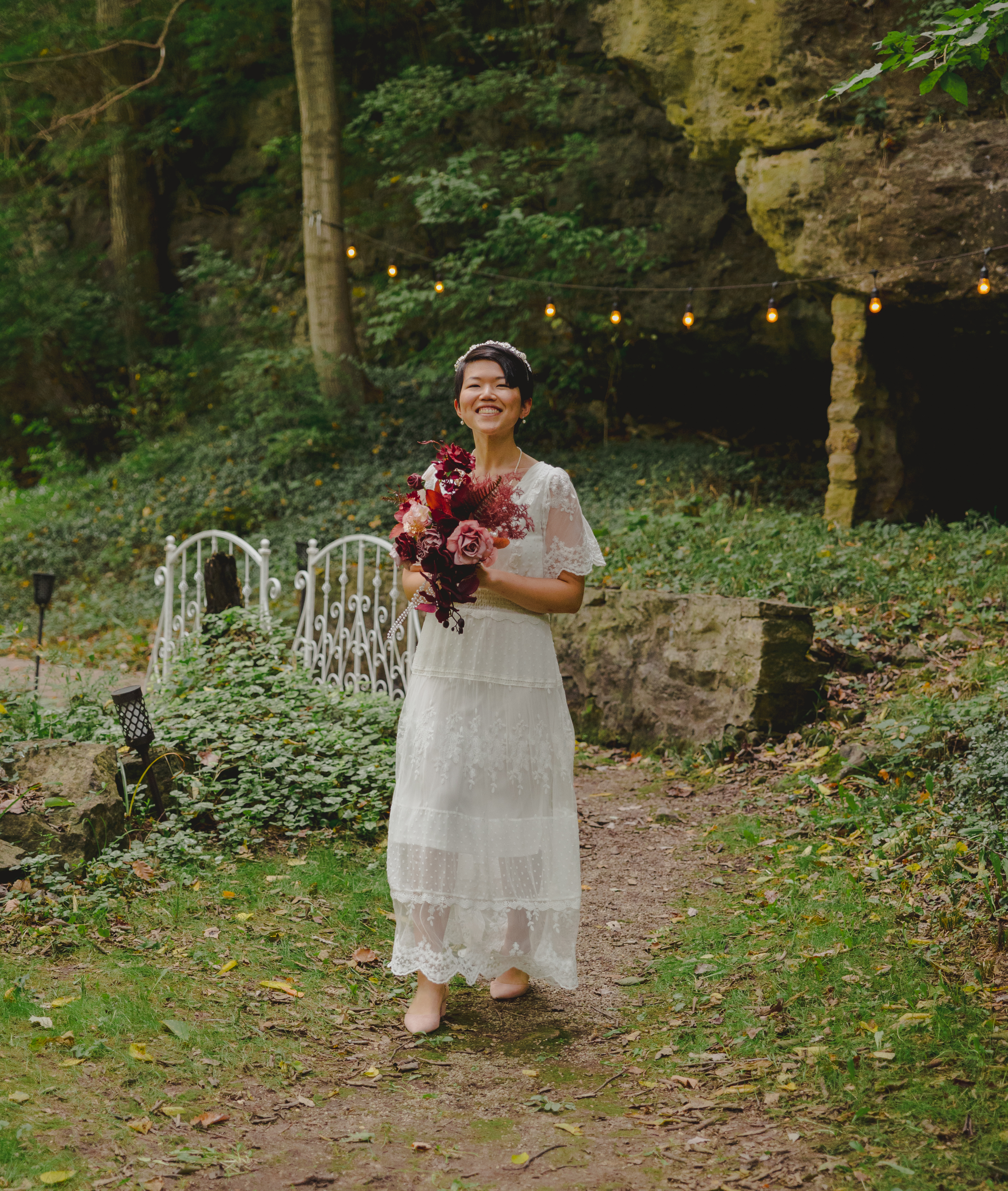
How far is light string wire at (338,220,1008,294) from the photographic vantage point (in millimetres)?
8461

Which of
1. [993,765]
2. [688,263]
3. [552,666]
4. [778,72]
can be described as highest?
[778,72]

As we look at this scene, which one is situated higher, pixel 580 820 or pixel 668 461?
pixel 668 461

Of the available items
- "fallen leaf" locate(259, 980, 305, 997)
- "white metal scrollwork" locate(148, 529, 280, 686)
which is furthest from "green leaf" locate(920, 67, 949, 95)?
"white metal scrollwork" locate(148, 529, 280, 686)

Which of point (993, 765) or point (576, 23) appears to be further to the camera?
point (576, 23)

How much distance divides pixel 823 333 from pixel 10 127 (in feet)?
44.2

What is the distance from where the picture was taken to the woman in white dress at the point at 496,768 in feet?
10.6

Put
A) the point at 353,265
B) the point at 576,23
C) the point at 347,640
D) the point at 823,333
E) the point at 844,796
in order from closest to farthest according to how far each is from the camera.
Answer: the point at 844,796, the point at 347,640, the point at 823,333, the point at 576,23, the point at 353,265

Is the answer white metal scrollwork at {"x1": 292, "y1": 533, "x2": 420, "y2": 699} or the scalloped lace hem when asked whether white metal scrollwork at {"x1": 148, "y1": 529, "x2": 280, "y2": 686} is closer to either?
white metal scrollwork at {"x1": 292, "y1": 533, "x2": 420, "y2": 699}

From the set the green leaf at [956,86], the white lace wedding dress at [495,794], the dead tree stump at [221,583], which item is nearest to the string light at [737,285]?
the dead tree stump at [221,583]

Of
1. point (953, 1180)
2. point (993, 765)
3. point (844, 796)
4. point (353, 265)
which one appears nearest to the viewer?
point (953, 1180)

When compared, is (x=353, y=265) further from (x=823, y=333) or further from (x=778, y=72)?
(x=778, y=72)

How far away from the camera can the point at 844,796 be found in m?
4.95

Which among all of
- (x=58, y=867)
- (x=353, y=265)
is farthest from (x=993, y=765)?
(x=353, y=265)

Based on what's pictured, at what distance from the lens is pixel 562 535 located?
336 cm
